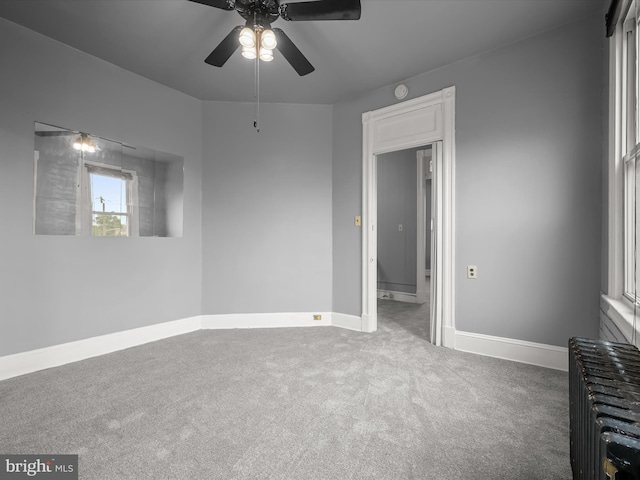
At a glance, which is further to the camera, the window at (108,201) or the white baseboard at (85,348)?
the window at (108,201)

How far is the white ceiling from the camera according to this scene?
7.54 ft

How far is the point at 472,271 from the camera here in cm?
297

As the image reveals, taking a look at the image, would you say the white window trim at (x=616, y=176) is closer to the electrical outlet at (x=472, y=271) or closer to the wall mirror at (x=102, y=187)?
the electrical outlet at (x=472, y=271)

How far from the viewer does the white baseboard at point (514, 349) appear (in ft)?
8.34

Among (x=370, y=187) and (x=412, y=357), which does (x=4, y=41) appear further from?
(x=412, y=357)

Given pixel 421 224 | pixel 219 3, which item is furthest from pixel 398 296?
pixel 219 3

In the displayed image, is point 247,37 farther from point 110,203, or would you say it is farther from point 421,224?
point 421,224

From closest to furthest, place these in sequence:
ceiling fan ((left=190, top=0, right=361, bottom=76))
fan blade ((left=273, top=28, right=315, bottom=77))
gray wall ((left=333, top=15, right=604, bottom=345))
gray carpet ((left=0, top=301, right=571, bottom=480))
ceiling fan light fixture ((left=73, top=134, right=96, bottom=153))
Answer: gray carpet ((left=0, top=301, right=571, bottom=480)) → ceiling fan ((left=190, top=0, right=361, bottom=76)) → fan blade ((left=273, top=28, right=315, bottom=77)) → gray wall ((left=333, top=15, right=604, bottom=345)) → ceiling fan light fixture ((left=73, top=134, right=96, bottom=153))

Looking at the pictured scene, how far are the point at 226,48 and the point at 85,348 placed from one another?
9.48ft

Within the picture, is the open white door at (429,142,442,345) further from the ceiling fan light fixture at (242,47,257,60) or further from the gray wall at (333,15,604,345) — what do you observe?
the ceiling fan light fixture at (242,47,257,60)

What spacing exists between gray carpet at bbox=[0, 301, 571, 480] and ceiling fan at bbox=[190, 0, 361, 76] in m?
2.43

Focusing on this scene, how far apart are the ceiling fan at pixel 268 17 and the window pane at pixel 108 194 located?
5.32ft

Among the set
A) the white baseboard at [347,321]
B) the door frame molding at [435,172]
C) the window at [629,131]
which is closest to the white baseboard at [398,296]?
the door frame molding at [435,172]

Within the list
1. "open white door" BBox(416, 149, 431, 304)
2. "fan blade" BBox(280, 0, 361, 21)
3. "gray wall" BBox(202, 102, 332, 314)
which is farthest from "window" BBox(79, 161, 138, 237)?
"open white door" BBox(416, 149, 431, 304)
